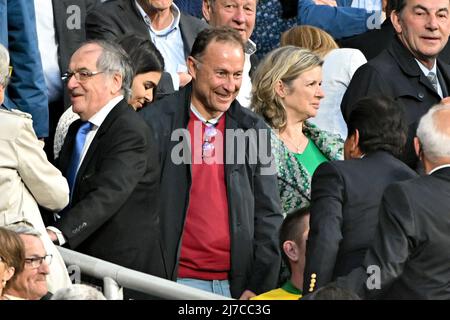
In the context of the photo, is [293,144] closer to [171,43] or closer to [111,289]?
[171,43]

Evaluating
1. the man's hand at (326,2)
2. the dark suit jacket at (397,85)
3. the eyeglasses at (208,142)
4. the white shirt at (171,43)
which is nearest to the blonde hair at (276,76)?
the dark suit jacket at (397,85)

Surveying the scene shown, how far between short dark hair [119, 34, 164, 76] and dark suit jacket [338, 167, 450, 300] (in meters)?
2.39

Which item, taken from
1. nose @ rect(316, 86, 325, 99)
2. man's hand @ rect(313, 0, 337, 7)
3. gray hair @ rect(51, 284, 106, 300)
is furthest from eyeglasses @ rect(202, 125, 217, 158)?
man's hand @ rect(313, 0, 337, 7)

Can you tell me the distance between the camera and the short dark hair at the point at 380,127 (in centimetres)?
879

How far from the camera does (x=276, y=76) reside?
10.0 metres

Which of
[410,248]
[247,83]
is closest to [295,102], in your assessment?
[247,83]

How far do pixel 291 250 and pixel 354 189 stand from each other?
47 cm

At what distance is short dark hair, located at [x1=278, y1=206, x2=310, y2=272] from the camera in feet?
28.5

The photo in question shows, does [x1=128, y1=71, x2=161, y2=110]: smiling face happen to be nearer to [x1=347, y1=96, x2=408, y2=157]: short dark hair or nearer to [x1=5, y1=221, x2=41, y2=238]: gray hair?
[x1=347, y1=96, x2=408, y2=157]: short dark hair

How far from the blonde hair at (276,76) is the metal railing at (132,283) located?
7.26 ft

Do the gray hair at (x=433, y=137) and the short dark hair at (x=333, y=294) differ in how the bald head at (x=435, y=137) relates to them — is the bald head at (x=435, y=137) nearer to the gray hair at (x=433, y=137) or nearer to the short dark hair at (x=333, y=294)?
the gray hair at (x=433, y=137)

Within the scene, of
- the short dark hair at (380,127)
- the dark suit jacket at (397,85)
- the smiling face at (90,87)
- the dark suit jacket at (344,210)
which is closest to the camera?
the dark suit jacket at (344,210)
